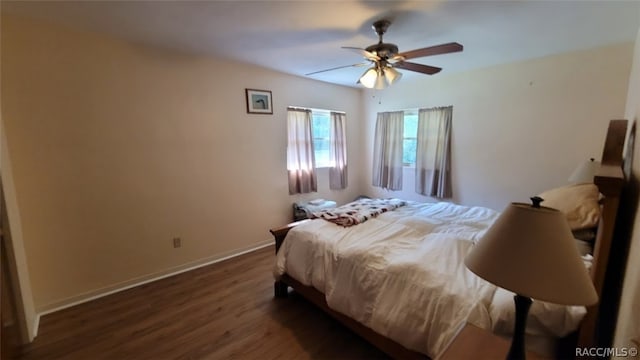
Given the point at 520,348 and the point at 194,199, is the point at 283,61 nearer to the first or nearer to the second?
the point at 194,199

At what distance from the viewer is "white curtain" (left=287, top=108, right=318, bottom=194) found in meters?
4.08

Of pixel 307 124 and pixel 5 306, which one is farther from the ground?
pixel 307 124

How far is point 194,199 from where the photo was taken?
125 inches

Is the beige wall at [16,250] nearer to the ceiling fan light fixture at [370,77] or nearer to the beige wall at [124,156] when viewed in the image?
the beige wall at [124,156]

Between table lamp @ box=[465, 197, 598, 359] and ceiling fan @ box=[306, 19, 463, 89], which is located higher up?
ceiling fan @ box=[306, 19, 463, 89]

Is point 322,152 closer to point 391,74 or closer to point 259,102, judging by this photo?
point 259,102

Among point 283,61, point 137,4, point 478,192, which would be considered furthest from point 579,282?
point 478,192

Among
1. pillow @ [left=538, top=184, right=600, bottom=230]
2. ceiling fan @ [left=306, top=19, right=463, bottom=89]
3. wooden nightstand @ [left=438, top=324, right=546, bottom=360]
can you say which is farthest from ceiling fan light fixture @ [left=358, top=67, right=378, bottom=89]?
wooden nightstand @ [left=438, top=324, right=546, bottom=360]

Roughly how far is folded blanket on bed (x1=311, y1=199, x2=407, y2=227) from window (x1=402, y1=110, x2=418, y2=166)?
174 cm

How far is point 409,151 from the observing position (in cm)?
467

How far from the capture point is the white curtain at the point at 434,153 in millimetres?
4121

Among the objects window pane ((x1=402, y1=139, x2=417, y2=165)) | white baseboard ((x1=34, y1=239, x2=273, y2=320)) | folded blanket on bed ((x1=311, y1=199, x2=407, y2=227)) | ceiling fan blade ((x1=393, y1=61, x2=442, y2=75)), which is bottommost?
white baseboard ((x1=34, y1=239, x2=273, y2=320))

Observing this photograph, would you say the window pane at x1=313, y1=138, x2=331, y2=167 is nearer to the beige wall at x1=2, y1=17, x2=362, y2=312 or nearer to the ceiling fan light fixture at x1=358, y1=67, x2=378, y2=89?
the beige wall at x1=2, y1=17, x2=362, y2=312

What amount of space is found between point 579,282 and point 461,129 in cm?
372
